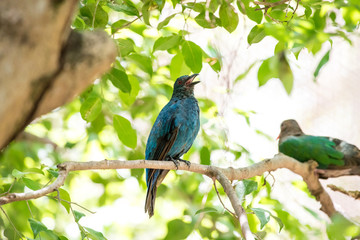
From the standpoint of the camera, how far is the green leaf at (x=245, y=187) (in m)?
2.73

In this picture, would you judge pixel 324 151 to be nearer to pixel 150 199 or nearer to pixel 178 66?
pixel 178 66

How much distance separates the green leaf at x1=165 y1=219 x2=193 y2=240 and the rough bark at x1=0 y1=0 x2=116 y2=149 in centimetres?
182

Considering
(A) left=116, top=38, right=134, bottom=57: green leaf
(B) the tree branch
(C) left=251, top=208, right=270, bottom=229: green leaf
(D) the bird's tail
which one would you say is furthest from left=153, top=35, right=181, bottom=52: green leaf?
(D) the bird's tail

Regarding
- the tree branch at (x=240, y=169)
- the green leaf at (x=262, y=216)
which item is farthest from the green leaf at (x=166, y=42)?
the green leaf at (x=262, y=216)

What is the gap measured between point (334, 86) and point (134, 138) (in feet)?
17.6

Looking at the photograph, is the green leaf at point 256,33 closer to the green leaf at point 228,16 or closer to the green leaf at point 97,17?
the green leaf at point 228,16

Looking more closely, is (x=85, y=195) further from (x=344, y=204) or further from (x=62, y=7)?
(x=62, y=7)

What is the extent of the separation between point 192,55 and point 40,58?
166 centimetres

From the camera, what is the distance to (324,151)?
3.10 metres

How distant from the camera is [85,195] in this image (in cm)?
577

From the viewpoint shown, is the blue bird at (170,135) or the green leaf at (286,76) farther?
the blue bird at (170,135)

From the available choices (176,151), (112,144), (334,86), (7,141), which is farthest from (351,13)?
(334,86)

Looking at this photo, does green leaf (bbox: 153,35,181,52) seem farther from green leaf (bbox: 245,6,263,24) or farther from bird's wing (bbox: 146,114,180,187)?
bird's wing (bbox: 146,114,180,187)

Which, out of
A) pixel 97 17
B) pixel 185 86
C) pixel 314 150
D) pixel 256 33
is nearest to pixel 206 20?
pixel 256 33
